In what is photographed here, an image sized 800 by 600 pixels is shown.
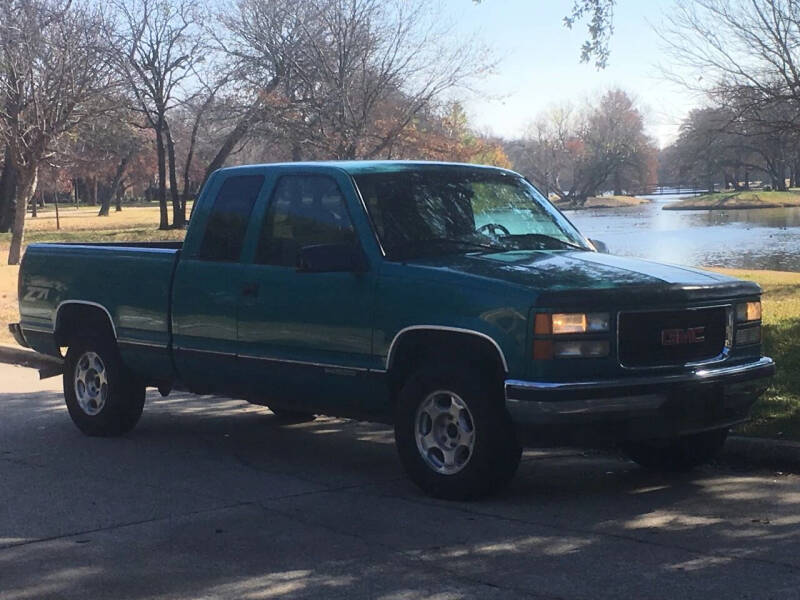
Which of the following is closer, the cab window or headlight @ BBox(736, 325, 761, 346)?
headlight @ BBox(736, 325, 761, 346)

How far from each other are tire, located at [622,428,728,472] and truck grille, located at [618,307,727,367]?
0.77m

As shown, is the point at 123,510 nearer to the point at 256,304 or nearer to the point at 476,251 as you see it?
the point at 256,304

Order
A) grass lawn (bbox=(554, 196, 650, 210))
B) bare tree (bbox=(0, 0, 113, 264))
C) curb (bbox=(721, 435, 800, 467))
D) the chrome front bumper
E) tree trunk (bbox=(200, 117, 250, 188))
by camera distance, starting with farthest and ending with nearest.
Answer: grass lawn (bbox=(554, 196, 650, 210))
tree trunk (bbox=(200, 117, 250, 188))
bare tree (bbox=(0, 0, 113, 264))
curb (bbox=(721, 435, 800, 467))
the chrome front bumper

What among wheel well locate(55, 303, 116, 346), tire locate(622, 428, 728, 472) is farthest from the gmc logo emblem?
wheel well locate(55, 303, 116, 346)

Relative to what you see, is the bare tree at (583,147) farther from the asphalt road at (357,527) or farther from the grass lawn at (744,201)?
the asphalt road at (357,527)

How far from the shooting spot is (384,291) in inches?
262

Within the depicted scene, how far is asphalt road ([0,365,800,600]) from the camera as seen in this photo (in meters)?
5.04

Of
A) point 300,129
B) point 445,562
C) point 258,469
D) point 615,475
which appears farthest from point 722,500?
point 300,129

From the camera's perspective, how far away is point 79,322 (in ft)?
29.3

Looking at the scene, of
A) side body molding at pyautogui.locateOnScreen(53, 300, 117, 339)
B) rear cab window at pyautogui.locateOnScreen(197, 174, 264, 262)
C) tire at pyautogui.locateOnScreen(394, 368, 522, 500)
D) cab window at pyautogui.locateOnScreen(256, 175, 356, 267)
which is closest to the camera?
tire at pyautogui.locateOnScreen(394, 368, 522, 500)

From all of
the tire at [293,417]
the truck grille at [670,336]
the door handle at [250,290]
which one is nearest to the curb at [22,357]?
the tire at [293,417]

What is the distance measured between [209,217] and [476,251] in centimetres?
211

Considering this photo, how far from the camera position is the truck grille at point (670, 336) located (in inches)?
241

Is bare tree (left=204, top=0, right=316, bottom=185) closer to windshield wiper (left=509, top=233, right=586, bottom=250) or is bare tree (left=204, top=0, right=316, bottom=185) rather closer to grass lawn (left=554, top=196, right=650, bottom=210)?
windshield wiper (left=509, top=233, right=586, bottom=250)
